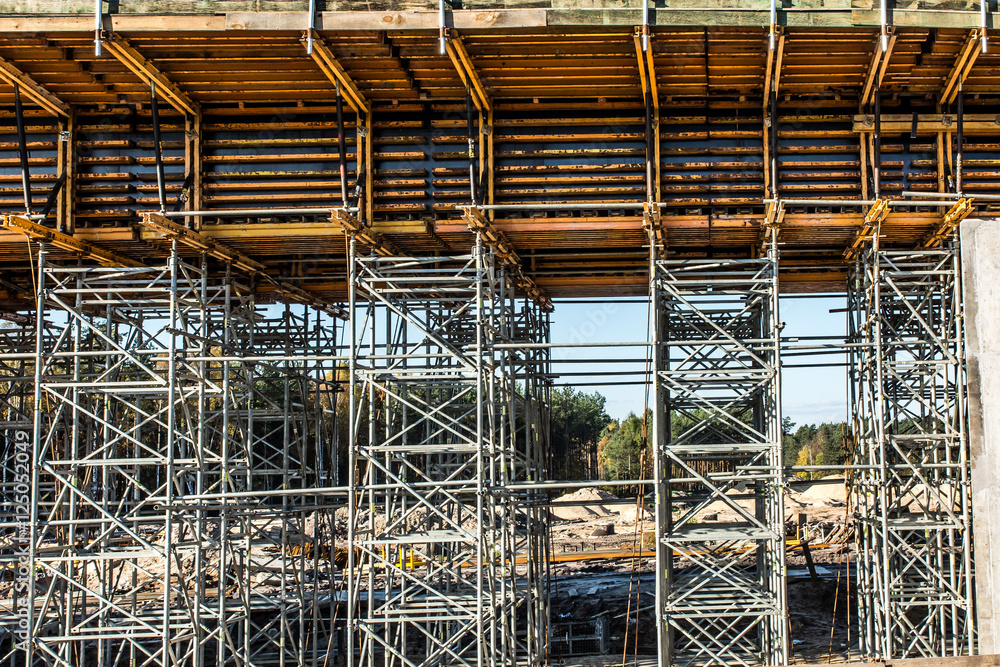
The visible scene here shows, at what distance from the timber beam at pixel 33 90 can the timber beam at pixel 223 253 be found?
114 inches

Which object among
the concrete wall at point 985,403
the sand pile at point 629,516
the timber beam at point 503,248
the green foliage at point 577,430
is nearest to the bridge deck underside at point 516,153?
the timber beam at point 503,248

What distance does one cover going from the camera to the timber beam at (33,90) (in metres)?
14.1

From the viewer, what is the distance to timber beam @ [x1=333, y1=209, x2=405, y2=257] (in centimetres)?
1419

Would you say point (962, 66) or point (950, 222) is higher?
point (962, 66)

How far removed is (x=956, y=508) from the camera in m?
18.4

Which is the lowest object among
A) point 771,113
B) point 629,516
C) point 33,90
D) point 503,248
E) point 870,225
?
point 629,516

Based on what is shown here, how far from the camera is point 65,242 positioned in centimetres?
1512

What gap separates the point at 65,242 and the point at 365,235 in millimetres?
4957

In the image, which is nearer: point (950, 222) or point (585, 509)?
point (950, 222)

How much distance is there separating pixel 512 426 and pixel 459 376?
4.41ft

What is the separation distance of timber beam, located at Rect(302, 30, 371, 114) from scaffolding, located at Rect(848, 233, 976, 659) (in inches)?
344

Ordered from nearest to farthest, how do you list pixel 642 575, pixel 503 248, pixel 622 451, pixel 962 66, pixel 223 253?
pixel 962 66, pixel 223 253, pixel 503 248, pixel 642 575, pixel 622 451

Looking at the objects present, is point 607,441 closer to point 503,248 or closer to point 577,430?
point 577,430

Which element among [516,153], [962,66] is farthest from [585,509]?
[962,66]
